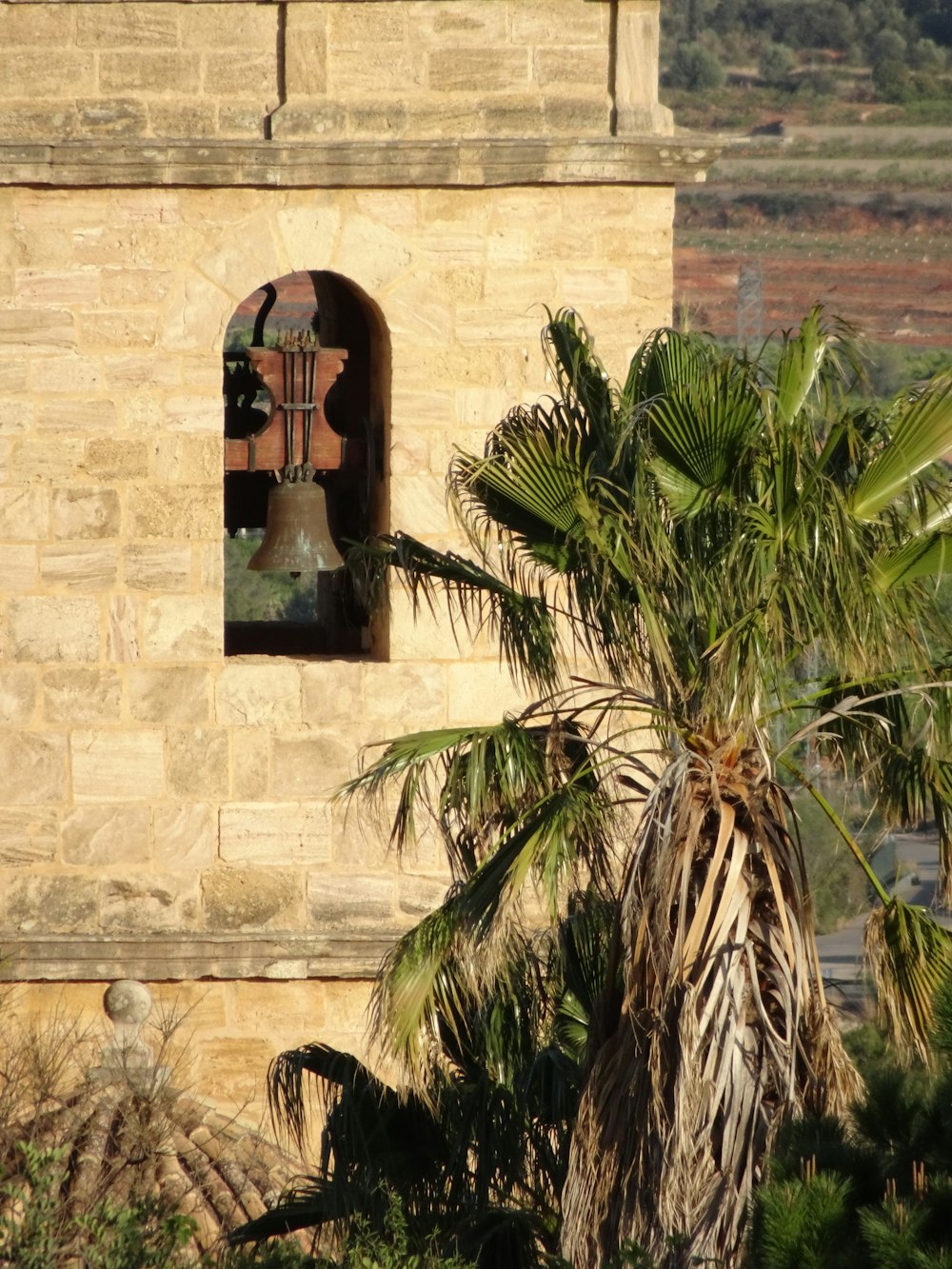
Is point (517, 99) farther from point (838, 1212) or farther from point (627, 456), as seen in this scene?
point (838, 1212)

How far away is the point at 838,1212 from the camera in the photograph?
4.31 m

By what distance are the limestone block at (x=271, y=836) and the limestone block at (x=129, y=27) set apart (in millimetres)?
2400

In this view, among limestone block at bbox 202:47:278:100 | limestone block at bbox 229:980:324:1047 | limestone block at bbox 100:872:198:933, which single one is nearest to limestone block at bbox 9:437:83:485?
limestone block at bbox 202:47:278:100

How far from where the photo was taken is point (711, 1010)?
518 cm

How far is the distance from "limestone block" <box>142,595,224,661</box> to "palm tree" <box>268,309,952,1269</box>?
56.0 inches

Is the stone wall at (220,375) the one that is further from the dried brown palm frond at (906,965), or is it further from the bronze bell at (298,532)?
the dried brown palm frond at (906,965)

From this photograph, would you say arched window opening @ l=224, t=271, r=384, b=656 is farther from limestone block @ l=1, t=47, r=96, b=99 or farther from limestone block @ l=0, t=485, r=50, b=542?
limestone block @ l=1, t=47, r=96, b=99

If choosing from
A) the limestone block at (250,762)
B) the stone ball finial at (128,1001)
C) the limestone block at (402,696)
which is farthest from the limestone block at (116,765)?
the limestone block at (402,696)

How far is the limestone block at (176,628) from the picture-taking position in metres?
6.93

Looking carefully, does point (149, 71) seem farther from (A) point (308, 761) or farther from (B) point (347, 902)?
(B) point (347, 902)

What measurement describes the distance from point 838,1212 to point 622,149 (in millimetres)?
3588

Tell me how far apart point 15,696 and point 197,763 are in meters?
0.61

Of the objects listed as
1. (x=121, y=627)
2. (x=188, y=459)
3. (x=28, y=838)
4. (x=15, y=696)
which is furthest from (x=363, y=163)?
(x=28, y=838)

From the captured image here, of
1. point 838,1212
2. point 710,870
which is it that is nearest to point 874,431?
point 710,870
